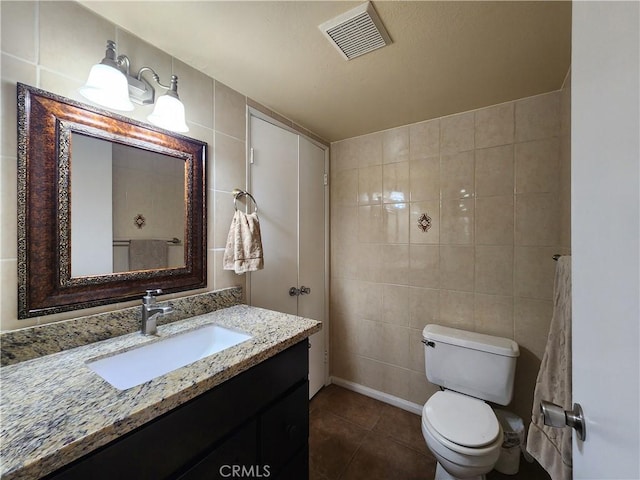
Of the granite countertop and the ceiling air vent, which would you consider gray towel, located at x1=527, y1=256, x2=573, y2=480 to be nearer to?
the granite countertop

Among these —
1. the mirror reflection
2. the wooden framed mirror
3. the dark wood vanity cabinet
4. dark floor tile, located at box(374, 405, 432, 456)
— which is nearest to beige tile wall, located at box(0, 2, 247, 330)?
the wooden framed mirror

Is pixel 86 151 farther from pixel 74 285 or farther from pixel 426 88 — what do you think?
pixel 426 88

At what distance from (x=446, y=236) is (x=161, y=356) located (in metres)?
1.75

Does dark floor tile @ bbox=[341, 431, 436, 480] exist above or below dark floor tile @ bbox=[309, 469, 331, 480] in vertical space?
above

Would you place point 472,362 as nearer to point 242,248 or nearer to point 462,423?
point 462,423

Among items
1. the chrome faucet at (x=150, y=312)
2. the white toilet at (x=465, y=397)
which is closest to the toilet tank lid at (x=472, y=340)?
the white toilet at (x=465, y=397)

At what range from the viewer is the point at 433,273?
1854mm

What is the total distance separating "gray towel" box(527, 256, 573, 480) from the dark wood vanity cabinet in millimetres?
949

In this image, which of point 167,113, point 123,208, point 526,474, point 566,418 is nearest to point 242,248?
point 123,208

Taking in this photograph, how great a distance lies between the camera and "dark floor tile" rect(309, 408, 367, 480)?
1.49 meters

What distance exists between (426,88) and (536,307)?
1.44 meters

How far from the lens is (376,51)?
1.18 meters

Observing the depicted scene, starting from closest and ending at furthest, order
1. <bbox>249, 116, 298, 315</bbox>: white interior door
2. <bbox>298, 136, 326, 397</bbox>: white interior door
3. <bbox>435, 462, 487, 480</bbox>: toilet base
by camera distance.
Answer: <bbox>435, 462, 487, 480</bbox>: toilet base
<bbox>249, 116, 298, 315</bbox>: white interior door
<bbox>298, 136, 326, 397</bbox>: white interior door
